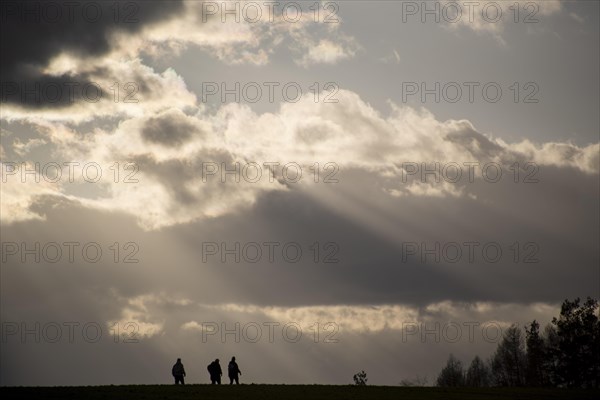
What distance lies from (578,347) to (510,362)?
29.3m

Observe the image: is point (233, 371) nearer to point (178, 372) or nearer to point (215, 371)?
point (215, 371)

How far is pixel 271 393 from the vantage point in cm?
5047

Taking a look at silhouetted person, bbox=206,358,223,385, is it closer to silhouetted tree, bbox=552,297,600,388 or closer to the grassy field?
the grassy field

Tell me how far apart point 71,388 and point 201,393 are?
10176 millimetres

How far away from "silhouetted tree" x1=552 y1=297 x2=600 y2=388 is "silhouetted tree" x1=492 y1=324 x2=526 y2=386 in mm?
19490

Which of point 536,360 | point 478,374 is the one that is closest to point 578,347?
point 536,360

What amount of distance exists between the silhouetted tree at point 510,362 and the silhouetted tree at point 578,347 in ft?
63.9

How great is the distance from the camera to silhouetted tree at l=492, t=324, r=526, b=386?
139 meters

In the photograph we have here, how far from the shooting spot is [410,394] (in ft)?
171

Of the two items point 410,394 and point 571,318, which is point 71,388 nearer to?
point 410,394

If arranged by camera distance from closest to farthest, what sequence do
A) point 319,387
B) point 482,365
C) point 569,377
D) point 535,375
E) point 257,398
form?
point 257,398, point 319,387, point 569,377, point 535,375, point 482,365

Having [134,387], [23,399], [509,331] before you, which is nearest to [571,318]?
[509,331]

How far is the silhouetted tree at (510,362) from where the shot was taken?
455ft

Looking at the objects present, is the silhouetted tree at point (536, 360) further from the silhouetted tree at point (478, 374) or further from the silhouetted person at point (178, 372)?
the silhouetted person at point (178, 372)
